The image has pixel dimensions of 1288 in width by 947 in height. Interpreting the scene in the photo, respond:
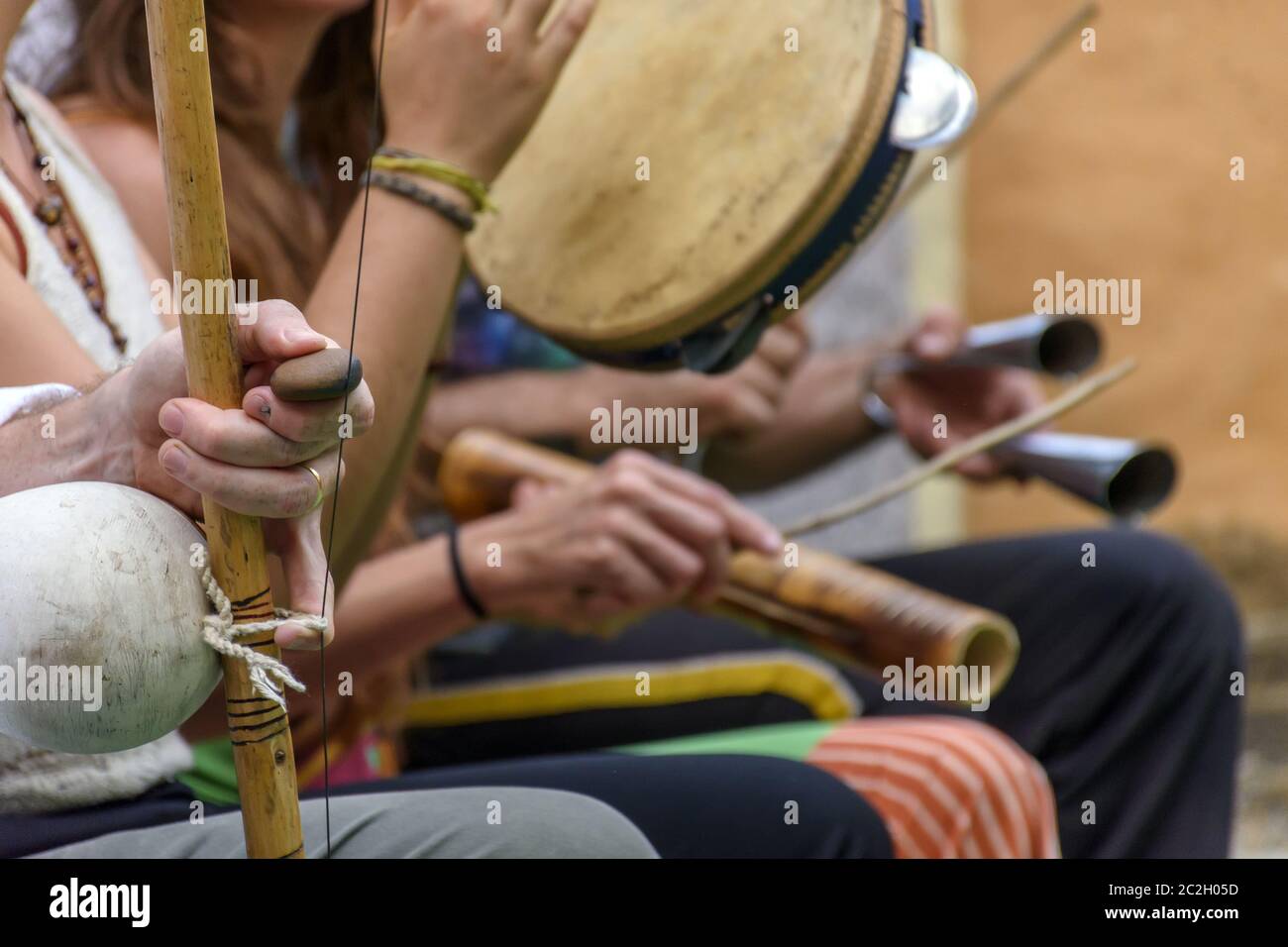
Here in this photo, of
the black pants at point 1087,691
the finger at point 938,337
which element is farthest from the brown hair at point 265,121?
the finger at point 938,337

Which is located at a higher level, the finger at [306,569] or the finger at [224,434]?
the finger at [224,434]

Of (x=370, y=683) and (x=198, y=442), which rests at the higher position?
(x=198, y=442)

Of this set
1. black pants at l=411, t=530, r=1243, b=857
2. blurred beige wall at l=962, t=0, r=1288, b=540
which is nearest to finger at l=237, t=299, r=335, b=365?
black pants at l=411, t=530, r=1243, b=857

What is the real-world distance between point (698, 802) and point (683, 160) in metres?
0.34

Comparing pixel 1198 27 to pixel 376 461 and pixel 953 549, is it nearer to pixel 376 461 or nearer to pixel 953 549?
pixel 953 549

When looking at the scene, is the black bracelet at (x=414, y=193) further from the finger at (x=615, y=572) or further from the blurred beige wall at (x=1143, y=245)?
the blurred beige wall at (x=1143, y=245)

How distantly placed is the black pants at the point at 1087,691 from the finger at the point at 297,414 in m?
0.74

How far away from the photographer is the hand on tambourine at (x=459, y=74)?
0.69m

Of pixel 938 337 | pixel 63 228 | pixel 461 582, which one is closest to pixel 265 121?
pixel 63 228

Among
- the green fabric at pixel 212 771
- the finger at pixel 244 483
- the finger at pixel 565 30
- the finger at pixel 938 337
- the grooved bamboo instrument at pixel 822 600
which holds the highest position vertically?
the finger at pixel 565 30

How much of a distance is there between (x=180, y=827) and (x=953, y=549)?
0.84m

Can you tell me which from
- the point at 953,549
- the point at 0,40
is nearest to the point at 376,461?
the point at 0,40

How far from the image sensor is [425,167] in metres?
0.68
